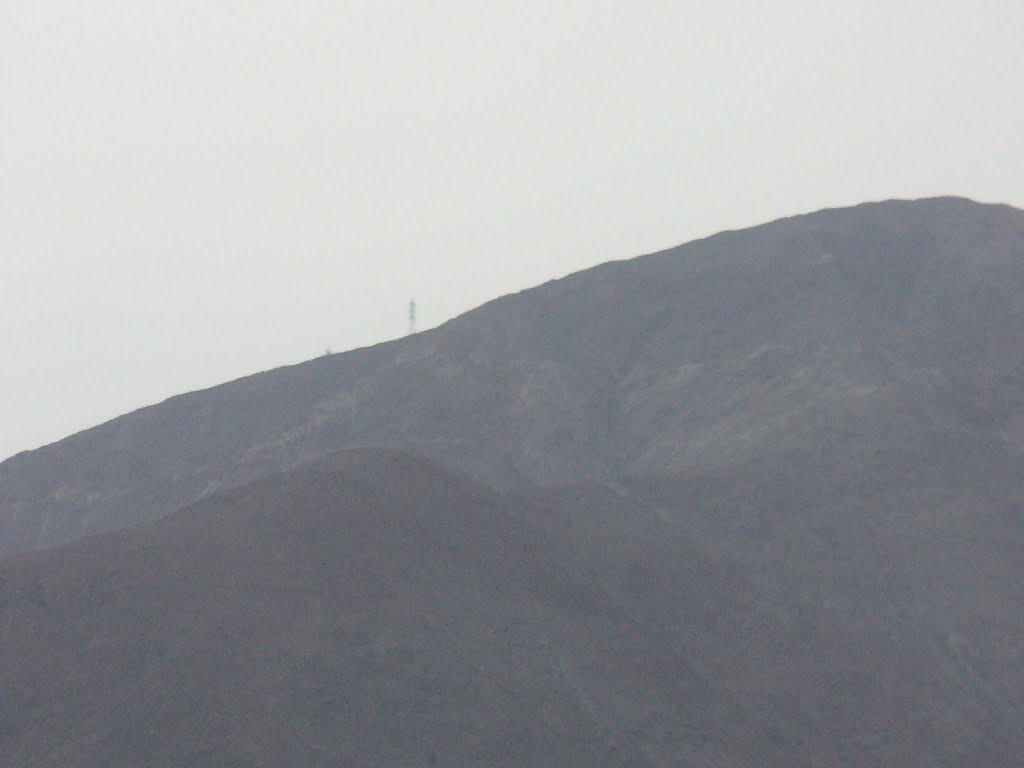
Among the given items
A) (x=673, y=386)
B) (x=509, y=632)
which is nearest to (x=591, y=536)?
(x=509, y=632)

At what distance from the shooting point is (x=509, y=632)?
2292 cm

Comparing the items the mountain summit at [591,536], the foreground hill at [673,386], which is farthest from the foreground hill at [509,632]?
the foreground hill at [673,386]

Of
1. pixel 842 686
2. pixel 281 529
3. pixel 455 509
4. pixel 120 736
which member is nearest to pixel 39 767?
pixel 120 736

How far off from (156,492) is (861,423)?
25.1m

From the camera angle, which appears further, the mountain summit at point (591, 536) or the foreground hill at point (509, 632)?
the mountain summit at point (591, 536)

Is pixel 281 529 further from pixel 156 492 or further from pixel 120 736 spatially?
pixel 156 492

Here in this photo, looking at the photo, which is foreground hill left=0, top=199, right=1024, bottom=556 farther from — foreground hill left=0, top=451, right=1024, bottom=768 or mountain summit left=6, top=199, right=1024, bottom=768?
foreground hill left=0, top=451, right=1024, bottom=768

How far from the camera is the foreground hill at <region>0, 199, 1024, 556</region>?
37.0m

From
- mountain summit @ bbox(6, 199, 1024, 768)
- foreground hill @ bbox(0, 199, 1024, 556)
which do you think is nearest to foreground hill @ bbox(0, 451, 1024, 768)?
mountain summit @ bbox(6, 199, 1024, 768)

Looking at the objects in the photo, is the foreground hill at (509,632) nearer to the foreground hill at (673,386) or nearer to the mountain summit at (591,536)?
the mountain summit at (591,536)

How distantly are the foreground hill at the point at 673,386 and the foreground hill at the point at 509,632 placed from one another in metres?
4.24

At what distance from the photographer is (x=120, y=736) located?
1817 centimetres

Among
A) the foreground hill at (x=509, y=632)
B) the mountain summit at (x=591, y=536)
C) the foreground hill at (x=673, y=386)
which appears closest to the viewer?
the foreground hill at (x=509, y=632)

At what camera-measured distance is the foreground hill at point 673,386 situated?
3697 centimetres
